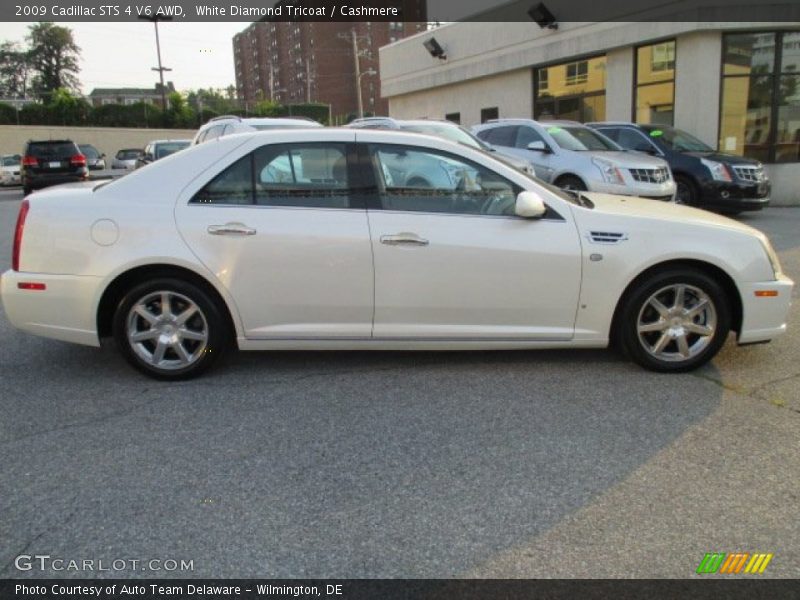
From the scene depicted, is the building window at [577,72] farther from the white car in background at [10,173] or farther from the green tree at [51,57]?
the green tree at [51,57]

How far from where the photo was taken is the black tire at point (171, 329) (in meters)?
4.37

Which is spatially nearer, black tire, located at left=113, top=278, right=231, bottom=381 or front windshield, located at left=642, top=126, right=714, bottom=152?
black tire, located at left=113, top=278, right=231, bottom=381

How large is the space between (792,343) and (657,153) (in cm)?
851

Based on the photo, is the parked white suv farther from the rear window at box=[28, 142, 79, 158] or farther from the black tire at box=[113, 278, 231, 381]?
the rear window at box=[28, 142, 79, 158]

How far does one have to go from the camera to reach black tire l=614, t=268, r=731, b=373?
4.41 m

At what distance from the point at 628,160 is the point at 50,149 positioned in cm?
1874

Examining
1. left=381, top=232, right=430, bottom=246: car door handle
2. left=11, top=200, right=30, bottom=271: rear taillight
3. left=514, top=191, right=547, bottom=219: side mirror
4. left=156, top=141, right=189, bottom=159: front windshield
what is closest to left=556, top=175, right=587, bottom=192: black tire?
left=514, top=191, right=547, bottom=219: side mirror

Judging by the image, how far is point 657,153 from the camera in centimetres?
1286

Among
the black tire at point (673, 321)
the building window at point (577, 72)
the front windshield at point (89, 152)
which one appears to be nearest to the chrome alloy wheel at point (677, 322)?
the black tire at point (673, 321)

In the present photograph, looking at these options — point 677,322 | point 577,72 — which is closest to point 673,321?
A: point 677,322

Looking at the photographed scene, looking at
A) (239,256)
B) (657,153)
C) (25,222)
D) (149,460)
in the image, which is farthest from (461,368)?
(657,153)

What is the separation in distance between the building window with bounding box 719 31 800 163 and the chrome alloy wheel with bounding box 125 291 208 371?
1489 cm

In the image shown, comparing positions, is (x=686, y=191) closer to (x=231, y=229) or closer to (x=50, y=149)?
(x=231, y=229)
